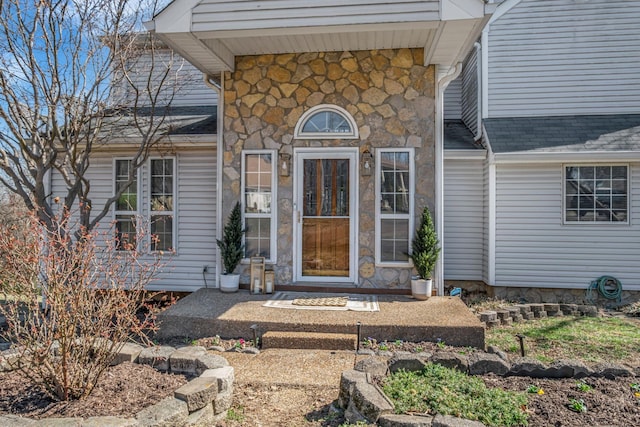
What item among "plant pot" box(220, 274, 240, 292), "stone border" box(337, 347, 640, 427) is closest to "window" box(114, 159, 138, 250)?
"plant pot" box(220, 274, 240, 292)

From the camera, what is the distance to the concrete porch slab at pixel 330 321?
4.30 metres

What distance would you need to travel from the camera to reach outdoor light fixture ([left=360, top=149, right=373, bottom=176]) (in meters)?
5.85

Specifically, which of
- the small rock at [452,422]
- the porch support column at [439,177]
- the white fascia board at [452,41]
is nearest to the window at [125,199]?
the porch support column at [439,177]

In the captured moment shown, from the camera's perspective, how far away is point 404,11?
4.68 metres

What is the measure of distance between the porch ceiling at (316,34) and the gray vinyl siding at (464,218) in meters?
2.48

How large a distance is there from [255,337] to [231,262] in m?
1.76

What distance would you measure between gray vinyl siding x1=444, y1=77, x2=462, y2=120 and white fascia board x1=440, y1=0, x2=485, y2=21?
15.6 ft

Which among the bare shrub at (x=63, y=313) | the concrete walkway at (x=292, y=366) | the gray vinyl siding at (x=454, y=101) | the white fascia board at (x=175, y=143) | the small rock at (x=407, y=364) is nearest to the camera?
the bare shrub at (x=63, y=313)

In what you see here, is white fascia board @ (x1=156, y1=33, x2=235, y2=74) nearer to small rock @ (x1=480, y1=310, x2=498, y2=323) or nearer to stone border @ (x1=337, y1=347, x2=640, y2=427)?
stone border @ (x1=337, y1=347, x2=640, y2=427)

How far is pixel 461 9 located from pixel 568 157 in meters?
3.67

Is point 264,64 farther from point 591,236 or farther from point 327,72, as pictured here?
point 591,236

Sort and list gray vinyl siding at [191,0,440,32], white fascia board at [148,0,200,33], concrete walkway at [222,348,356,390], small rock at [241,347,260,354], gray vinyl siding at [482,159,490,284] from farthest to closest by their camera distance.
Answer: gray vinyl siding at [482,159,490,284], white fascia board at [148,0,200,33], gray vinyl siding at [191,0,440,32], small rock at [241,347,260,354], concrete walkway at [222,348,356,390]

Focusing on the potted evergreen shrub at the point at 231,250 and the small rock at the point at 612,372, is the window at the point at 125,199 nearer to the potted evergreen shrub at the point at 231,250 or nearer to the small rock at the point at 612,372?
the potted evergreen shrub at the point at 231,250

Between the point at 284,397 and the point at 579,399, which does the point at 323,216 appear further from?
the point at 579,399
